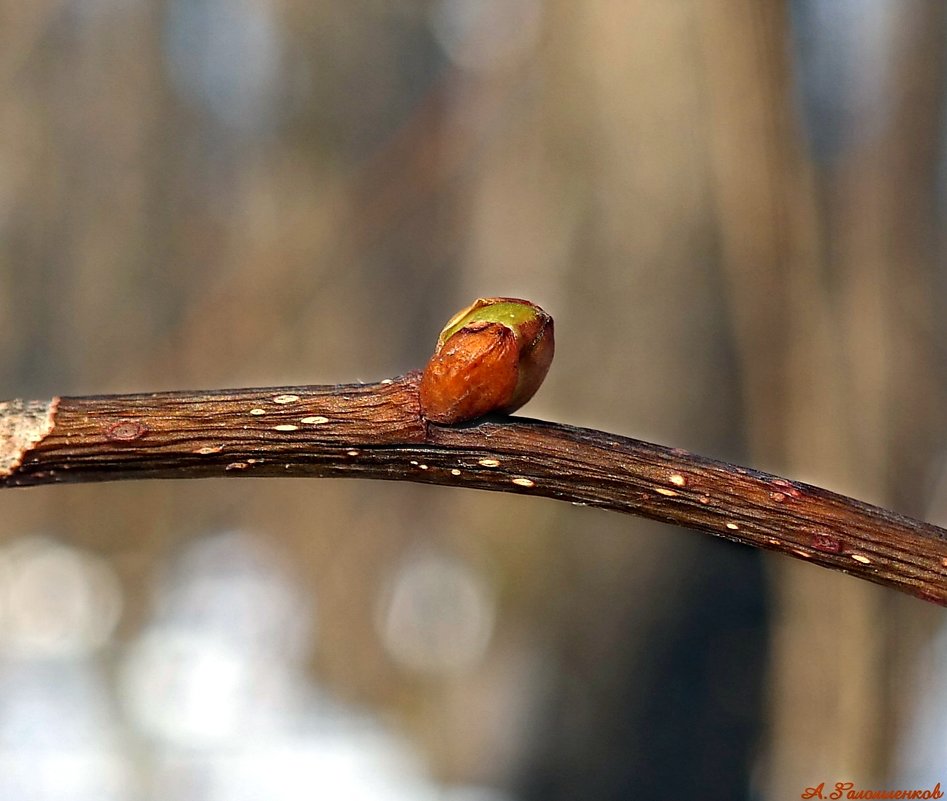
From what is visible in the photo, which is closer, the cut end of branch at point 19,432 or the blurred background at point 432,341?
the cut end of branch at point 19,432

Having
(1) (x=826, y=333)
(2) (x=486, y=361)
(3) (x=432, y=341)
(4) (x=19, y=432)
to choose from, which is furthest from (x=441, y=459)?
(3) (x=432, y=341)

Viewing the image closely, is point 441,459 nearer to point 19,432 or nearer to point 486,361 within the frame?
point 486,361

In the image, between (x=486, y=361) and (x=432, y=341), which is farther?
(x=432, y=341)

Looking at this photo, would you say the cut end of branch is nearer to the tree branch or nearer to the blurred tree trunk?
the tree branch

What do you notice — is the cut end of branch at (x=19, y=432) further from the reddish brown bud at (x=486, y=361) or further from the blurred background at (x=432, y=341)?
the blurred background at (x=432, y=341)

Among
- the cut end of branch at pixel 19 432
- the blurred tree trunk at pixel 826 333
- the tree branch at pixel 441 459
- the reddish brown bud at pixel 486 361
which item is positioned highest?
the blurred tree trunk at pixel 826 333

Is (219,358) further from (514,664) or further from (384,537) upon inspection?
(514,664)

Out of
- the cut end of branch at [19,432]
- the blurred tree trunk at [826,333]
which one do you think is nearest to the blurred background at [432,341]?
the blurred tree trunk at [826,333]
